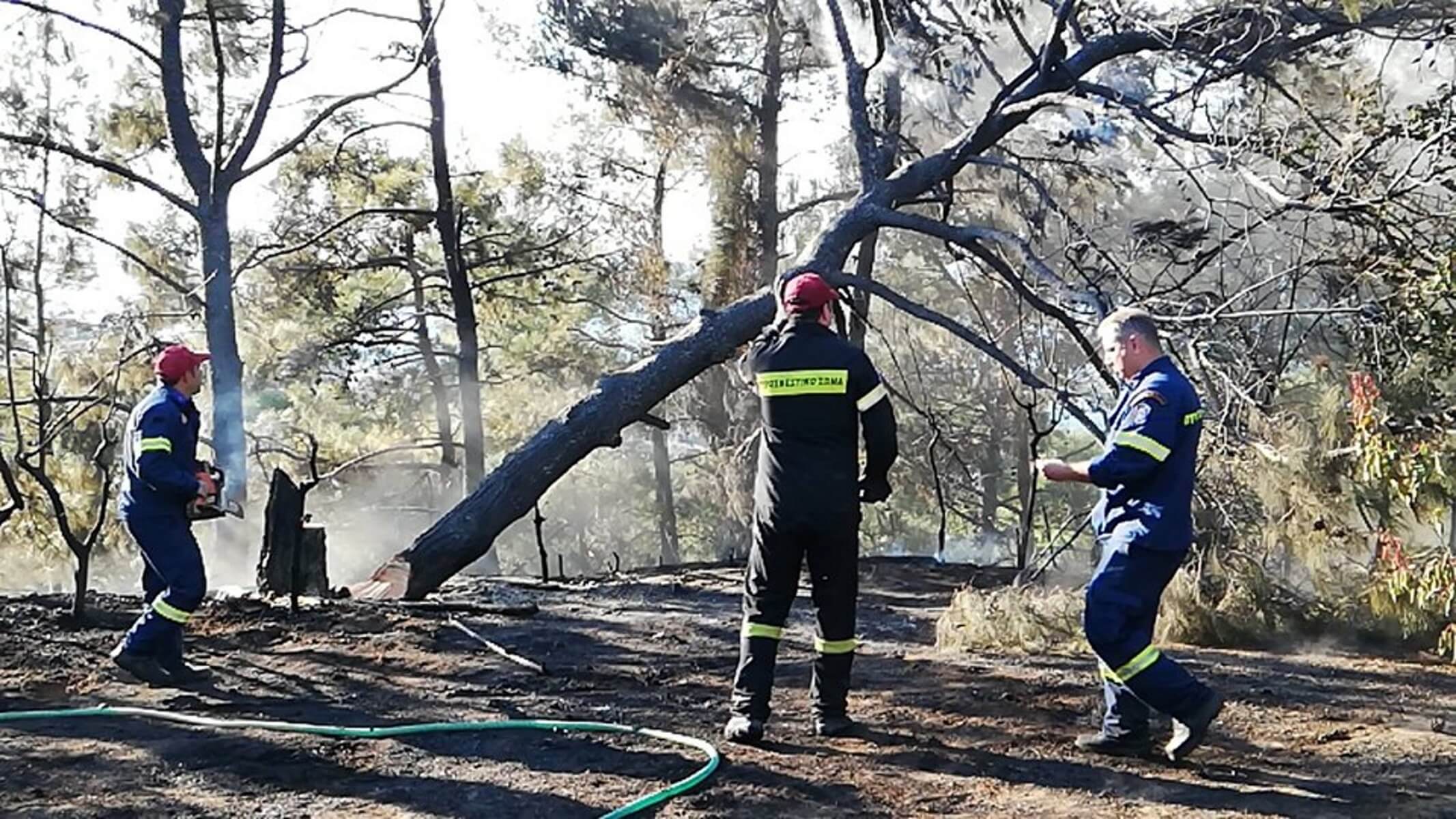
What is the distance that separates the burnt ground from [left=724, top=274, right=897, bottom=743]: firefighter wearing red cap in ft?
1.02

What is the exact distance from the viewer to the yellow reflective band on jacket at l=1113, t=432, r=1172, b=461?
4367 mm

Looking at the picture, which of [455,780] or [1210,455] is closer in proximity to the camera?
[455,780]

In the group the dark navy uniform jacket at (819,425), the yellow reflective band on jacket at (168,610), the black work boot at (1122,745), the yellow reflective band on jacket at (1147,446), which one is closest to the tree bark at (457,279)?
the yellow reflective band on jacket at (168,610)

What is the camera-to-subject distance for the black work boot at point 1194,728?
14.3 ft

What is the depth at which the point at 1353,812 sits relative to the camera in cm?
394

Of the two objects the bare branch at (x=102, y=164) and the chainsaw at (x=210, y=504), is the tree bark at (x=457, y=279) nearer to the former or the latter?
the bare branch at (x=102, y=164)

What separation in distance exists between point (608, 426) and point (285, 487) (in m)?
2.22

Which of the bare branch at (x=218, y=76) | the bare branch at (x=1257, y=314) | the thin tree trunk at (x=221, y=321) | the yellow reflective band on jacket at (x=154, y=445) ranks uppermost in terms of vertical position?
the bare branch at (x=218, y=76)

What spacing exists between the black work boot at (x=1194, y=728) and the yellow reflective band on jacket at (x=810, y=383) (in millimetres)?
1680

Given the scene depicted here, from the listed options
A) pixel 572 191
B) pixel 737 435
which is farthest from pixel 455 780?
pixel 572 191

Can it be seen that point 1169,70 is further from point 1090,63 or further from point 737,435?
point 737,435

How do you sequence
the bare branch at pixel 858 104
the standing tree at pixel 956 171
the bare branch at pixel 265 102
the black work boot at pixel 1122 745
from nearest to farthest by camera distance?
the black work boot at pixel 1122 745, the standing tree at pixel 956 171, the bare branch at pixel 858 104, the bare branch at pixel 265 102

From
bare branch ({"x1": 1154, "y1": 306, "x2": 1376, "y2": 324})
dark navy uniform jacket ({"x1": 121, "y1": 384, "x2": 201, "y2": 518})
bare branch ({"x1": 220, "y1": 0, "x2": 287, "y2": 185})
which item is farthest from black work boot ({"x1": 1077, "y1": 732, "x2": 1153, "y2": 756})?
bare branch ({"x1": 220, "y1": 0, "x2": 287, "y2": 185})

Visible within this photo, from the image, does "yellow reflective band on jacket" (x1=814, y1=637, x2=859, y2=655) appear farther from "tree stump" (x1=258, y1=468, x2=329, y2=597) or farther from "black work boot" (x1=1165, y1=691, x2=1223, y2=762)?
"tree stump" (x1=258, y1=468, x2=329, y2=597)
